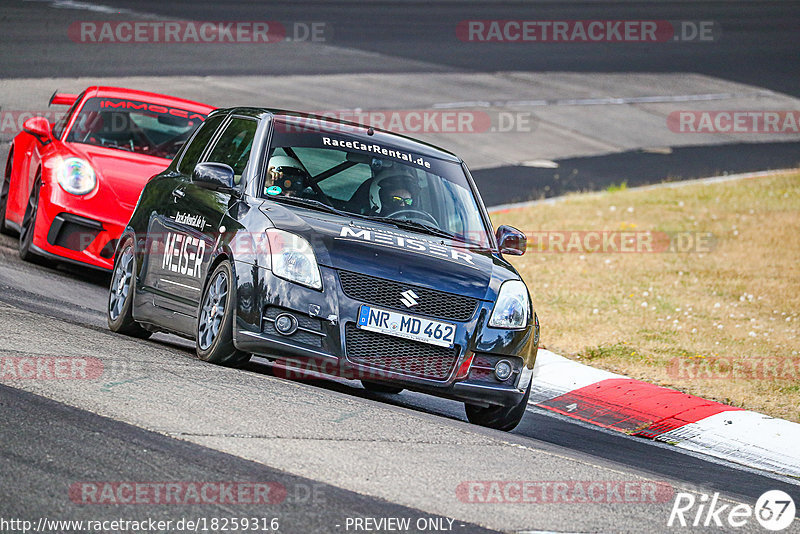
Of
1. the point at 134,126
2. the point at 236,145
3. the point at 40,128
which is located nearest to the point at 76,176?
the point at 40,128

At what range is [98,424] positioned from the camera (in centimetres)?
570

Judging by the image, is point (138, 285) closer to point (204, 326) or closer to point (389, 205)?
point (204, 326)

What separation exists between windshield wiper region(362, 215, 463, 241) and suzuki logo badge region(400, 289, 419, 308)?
0.90 m

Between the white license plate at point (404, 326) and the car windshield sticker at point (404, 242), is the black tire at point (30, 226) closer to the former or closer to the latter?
the car windshield sticker at point (404, 242)

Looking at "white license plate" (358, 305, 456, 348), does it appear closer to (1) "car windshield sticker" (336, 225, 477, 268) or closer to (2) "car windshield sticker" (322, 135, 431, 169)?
(1) "car windshield sticker" (336, 225, 477, 268)

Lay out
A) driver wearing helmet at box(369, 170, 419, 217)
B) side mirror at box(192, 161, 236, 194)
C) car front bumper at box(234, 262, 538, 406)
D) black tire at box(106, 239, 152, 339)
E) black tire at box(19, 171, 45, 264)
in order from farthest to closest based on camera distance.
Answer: black tire at box(19, 171, 45, 264) → black tire at box(106, 239, 152, 339) → driver wearing helmet at box(369, 170, 419, 217) → side mirror at box(192, 161, 236, 194) → car front bumper at box(234, 262, 538, 406)

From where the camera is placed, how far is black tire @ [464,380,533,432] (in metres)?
7.61

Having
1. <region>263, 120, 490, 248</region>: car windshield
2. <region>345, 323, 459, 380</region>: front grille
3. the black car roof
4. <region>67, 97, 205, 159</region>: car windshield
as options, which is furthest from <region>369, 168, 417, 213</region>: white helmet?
<region>67, 97, 205, 159</region>: car windshield

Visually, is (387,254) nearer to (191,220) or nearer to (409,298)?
(409,298)

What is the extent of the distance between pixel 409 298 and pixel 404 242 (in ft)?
1.64

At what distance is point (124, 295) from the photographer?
8758mm

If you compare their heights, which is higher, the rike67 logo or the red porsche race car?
the red porsche race car

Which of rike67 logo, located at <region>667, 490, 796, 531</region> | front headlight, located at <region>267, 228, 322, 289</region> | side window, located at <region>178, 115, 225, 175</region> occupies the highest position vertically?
side window, located at <region>178, 115, 225, 175</region>

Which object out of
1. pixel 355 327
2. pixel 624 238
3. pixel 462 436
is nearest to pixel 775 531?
pixel 462 436
